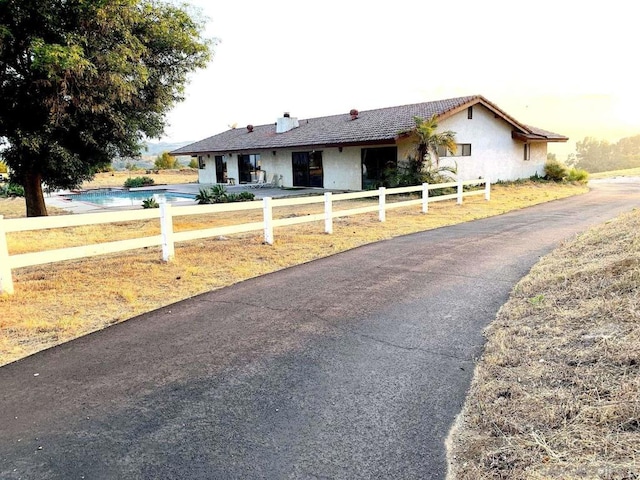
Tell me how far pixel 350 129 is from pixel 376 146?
2.72m

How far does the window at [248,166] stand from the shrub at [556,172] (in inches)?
716

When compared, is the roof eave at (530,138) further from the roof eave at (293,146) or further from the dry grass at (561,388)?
the dry grass at (561,388)

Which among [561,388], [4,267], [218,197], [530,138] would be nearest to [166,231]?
[4,267]

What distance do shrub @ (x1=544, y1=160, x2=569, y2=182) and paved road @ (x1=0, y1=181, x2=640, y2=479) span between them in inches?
983

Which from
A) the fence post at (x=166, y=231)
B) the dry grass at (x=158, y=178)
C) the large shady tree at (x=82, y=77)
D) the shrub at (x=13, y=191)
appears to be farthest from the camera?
the dry grass at (x=158, y=178)

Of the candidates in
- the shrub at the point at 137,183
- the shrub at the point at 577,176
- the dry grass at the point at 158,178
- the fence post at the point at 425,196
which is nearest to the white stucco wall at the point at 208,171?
the dry grass at the point at 158,178

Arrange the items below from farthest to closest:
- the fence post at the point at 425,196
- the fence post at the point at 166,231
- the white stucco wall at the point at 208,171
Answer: the white stucco wall at the point at 208,171 → the fence post at the point at 425,196 → the fence post at the point at 166,231

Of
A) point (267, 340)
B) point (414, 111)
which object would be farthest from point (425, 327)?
point (414, 111)

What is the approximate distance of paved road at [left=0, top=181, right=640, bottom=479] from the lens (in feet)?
9.40

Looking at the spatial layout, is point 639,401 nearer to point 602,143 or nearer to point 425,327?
point 425,327

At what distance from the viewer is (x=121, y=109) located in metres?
13.4

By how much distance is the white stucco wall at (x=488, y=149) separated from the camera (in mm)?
24469

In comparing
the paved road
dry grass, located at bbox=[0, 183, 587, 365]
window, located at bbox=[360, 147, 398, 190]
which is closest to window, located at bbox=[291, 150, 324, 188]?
window, located at bbox=[360, 147, 398, 190]

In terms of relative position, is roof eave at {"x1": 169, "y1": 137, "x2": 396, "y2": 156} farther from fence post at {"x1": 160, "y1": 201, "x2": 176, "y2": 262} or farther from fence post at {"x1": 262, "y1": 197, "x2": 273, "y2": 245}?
fence post at {"x1": 160, "y1": 201, "x2": 176, "y2": 262}
